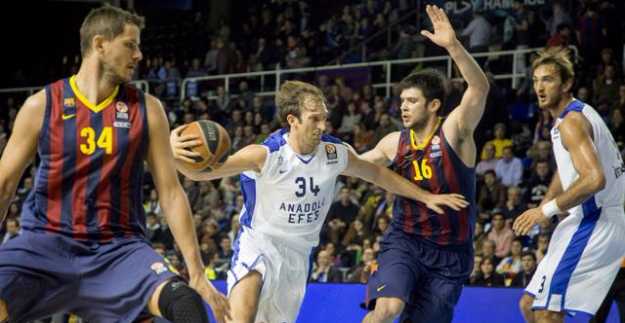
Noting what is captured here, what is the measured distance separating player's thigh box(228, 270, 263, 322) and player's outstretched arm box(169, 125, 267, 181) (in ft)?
2.11

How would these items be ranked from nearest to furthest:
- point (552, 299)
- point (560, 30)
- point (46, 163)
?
point (46, 163)
point (552, 299)
point (560, 30)

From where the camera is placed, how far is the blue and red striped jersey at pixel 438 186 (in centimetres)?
713

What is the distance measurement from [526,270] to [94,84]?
6.23 metres

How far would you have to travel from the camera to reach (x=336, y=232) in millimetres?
13086

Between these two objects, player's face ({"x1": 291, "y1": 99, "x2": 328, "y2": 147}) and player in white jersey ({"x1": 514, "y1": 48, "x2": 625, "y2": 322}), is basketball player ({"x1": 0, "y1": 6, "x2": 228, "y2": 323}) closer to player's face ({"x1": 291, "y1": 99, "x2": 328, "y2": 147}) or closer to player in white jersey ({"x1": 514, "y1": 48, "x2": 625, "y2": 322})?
player's face ({"x1": 291, "y1": 99, "x2": 328, "y2": 147})

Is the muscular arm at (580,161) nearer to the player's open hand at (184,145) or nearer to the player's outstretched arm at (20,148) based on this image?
the player's open hand at (184,145)

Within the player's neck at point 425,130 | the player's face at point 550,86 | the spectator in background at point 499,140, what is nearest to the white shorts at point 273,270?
the player's neck at point 425,130

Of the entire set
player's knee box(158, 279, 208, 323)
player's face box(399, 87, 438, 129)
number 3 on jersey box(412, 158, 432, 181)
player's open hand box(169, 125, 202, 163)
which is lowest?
player's knee box(158, 279, 208, 323)

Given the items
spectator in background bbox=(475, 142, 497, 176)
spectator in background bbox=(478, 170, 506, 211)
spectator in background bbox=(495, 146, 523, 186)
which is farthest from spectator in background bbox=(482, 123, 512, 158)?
spectator in background bbox=(478, 170, 506, 211)

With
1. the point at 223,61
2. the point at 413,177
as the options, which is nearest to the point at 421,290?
the point at 413,177

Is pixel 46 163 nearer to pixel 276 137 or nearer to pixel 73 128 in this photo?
pixel 73 128

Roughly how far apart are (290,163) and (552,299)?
5.77 ft

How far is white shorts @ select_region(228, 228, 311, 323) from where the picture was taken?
6.74m

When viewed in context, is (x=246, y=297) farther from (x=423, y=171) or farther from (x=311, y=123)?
(x=423, y=171)
